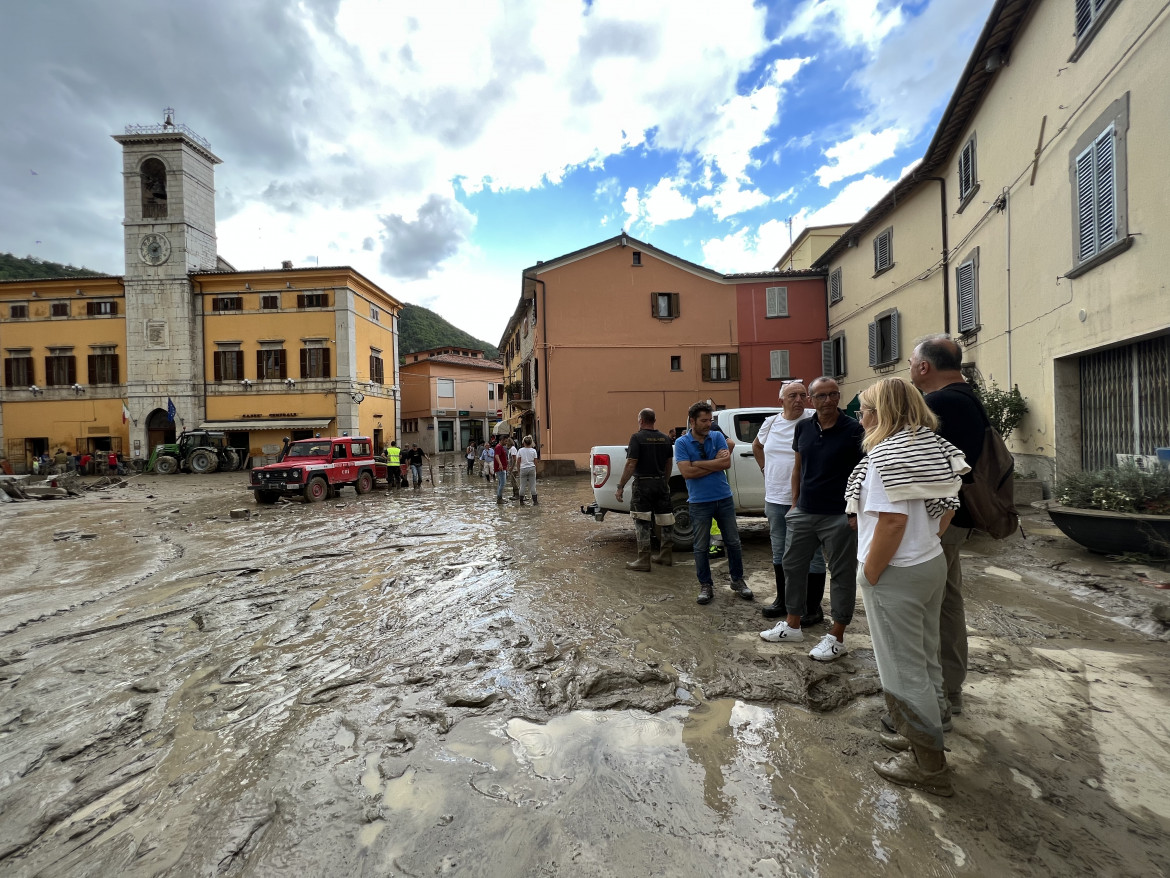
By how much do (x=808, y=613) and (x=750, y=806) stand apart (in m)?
2.24

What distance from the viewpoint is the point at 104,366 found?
99.8 ft

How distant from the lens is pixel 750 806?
2.29 metres

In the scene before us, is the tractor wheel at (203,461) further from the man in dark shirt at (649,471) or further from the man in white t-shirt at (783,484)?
the man in white t-shirt at (783,484)

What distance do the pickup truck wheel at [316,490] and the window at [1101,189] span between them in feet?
52.6

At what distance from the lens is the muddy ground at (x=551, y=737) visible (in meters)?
2.07

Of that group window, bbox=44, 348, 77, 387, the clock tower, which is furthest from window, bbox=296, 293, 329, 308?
Answer: window, bbox=44, 348, 77, 387

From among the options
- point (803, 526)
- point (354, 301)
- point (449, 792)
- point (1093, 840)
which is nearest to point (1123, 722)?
point (1093, 840)

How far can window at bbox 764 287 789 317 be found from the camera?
23984 millimetres

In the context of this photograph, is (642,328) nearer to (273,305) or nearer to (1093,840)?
(273,305)

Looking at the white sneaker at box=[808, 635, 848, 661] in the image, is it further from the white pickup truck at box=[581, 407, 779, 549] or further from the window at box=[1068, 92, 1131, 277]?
the window at box=[1068, 92, 1131, 277]

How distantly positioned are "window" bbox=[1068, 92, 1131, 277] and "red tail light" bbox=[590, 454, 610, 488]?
7086 millimetres

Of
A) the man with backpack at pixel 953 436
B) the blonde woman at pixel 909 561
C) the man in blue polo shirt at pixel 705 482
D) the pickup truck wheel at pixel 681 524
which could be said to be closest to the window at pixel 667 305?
the pickup truck wheel at pixel 681 524

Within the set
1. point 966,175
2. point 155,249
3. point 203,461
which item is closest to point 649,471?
point 966,175

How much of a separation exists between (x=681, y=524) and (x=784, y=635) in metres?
3.35
